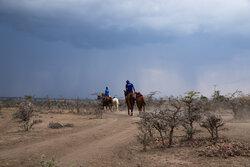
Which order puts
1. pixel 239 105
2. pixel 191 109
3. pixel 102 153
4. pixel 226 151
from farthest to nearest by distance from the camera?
1. pixel 239 105
2. pixel 191 109
3. pixel 102 153
4. pixel 226 151

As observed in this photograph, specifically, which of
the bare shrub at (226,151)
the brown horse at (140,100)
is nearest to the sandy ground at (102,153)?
the bare shrub at (226,151)

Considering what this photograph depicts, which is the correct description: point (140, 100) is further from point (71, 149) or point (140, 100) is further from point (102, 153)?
point (102, 153)

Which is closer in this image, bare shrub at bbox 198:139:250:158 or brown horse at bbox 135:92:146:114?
bare shrub at bbox 198:139:250:158

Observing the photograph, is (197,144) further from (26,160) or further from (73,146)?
(26,160)

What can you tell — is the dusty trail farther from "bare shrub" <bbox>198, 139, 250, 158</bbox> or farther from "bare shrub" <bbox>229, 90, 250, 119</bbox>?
"bare shrub" <bbox>229, 90, 250, 119</bbox>

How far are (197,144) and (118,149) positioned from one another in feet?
10.1

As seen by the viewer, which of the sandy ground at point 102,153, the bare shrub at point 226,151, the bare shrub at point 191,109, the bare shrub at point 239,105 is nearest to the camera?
the sandy ground at point 102,153

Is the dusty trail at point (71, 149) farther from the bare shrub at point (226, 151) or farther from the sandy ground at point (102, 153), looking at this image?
the bare shrub at point (226, 151)

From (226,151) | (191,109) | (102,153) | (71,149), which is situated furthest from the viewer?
(191,109)

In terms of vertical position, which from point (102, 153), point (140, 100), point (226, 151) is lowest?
point (102, 153)

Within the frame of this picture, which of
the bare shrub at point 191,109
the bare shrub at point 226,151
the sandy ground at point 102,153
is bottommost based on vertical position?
the sandy ground at point 102,153

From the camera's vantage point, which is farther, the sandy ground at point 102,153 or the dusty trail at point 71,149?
the dusty trail at point 71,149

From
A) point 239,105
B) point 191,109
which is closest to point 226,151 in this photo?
point 191,109

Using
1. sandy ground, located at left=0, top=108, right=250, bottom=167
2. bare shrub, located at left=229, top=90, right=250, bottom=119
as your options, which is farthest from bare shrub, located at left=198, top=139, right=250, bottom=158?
bare shrub, located at left=229, top=90, right=250, bottom=119
